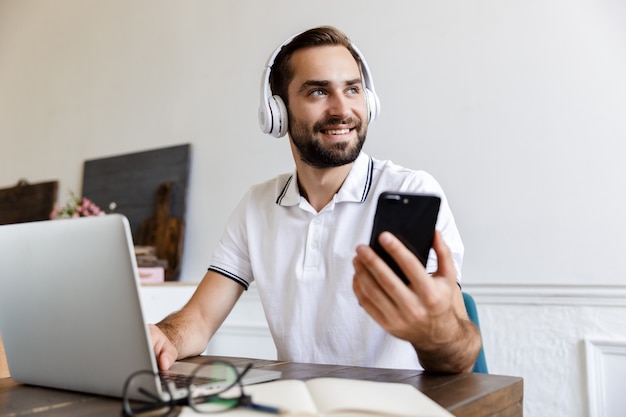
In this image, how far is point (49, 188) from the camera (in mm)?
3635

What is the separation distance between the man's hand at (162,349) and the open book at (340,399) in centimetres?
32

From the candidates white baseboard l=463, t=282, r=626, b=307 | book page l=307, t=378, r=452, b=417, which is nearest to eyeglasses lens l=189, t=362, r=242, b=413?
book page l=307, t=378, r=452, b=417

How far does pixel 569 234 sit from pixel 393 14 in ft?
3.54

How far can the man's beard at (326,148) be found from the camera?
1488 millimetres

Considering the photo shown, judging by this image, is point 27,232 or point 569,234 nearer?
point 27,232

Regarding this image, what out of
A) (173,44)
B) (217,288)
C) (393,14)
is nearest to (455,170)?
(393,14)

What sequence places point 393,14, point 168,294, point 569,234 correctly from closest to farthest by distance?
point 569,234
point 393,14
point 168,294

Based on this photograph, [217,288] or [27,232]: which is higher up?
[27,232]

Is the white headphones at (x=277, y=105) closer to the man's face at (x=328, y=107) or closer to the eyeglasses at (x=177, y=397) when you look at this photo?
the man's face at (x=328, y=107)

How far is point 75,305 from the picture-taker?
0.80 metres

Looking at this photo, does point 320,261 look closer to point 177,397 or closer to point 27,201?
point 177,397

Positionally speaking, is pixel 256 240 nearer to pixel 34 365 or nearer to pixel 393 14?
pixel 34 365

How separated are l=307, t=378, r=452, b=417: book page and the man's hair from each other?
1002mm

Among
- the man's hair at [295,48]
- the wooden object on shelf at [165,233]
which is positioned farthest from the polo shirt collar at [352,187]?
the wooden object on shelf at [165,233]
